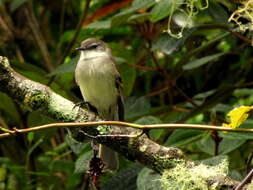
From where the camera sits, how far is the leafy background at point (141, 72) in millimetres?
2746

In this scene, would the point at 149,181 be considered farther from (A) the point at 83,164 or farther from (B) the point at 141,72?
(B) the point at 141,72

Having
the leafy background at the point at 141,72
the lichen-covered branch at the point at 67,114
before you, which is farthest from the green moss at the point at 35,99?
the leafy background at the point at 141,72

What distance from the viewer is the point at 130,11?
288 centimetres

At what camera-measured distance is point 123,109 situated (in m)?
3.45

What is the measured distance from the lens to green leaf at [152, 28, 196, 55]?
3004 millimetres

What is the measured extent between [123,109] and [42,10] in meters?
2.15

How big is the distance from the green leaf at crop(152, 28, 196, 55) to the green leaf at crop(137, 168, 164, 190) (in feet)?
2.84

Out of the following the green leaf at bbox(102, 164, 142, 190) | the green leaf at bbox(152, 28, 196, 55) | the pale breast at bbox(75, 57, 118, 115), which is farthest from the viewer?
the pale breast at bbox(75, 57, 118, 115)

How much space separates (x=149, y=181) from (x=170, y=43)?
1.03m

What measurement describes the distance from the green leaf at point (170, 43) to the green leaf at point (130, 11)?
230 millimetres

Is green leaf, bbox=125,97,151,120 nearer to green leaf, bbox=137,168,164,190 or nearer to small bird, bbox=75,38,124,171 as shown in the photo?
small bird, bbox=75,38,124,171

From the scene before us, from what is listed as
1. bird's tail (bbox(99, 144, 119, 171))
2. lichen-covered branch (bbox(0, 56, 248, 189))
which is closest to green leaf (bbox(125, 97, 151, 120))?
bird's tail (bbox(99, 144, 119, 171))

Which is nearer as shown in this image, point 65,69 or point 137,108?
point 65,69

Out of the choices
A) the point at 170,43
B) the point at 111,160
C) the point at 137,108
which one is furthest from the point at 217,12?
the point at 111,160
